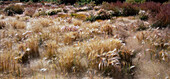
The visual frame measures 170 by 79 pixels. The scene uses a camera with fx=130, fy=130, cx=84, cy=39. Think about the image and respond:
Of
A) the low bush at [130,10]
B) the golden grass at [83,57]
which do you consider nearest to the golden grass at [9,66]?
the golden grass at [83,57]

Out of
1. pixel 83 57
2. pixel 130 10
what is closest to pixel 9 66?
pixel 83 57

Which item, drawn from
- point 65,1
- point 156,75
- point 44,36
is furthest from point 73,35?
point 65,1

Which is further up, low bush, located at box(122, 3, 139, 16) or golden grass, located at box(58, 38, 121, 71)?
low bush, located at box(122, 3, 139, 16)

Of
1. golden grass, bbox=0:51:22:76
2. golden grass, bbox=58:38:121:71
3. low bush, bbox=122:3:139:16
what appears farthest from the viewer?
low bush, bbox=122:3:139:16

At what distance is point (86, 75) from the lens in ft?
8.00

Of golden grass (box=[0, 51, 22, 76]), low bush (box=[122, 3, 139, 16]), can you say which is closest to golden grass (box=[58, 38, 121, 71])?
golden grass (box=[0, 51, 22, 76])

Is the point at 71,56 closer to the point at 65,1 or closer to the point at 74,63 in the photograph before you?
the point at 74,63

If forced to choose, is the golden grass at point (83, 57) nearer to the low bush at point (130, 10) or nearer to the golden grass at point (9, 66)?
the golden grass at point (9, 66)

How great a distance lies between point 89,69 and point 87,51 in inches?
20.3

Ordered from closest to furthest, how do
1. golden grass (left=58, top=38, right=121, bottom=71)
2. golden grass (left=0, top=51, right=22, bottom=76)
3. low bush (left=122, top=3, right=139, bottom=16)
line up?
golden grass (left=0, top=51, right=22, bottom=76) → golden grass (left=58, top=38, right=121, bottom=71) → low bush (left=122, top=3, right=139, bottom=16)

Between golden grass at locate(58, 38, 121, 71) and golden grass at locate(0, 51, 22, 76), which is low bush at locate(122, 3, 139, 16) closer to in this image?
golden grass at locate(58, 38, 121, 71)

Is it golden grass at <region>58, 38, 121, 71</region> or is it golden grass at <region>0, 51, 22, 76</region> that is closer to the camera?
golden grass at <region>0, 51, 22, 76</region>

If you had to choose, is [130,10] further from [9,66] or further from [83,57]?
[9,66]

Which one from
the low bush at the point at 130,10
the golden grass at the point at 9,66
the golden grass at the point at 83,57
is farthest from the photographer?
the low bush at the point at 130,10
